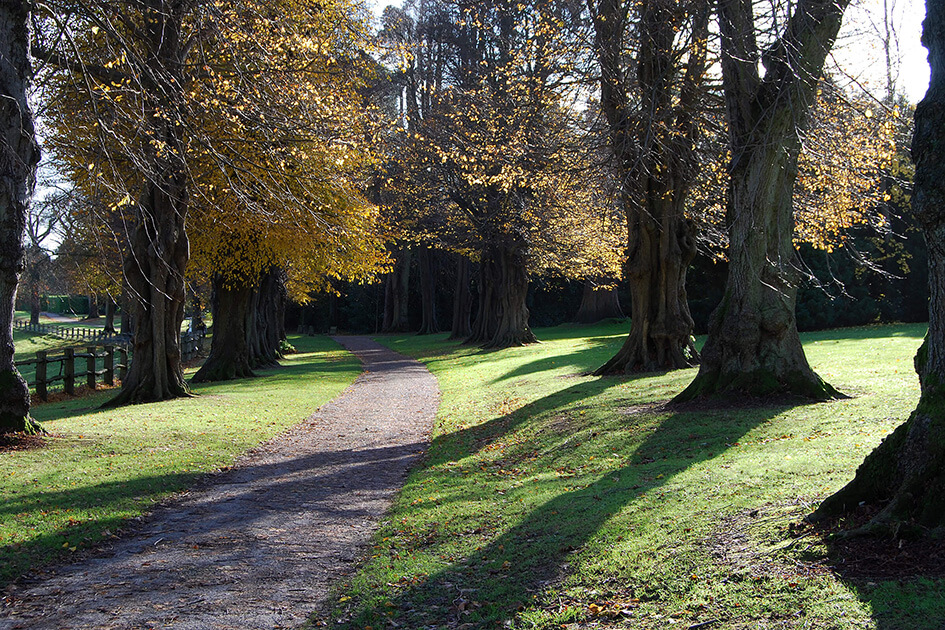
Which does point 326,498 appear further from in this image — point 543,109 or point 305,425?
point 543,109

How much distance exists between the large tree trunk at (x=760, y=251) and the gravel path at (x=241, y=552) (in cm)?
532

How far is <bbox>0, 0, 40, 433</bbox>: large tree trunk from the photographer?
10141mm

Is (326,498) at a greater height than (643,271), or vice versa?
(643,271)

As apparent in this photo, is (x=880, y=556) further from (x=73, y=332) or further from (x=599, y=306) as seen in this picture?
(x=73, y=332)

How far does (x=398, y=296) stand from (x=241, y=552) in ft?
170

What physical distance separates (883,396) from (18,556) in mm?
11020

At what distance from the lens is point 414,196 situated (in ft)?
111

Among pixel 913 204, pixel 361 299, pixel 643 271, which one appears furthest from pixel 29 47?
pixel 361 299

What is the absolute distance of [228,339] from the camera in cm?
2448

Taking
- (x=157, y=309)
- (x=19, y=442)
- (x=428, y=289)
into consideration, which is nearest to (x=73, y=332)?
(x=428, y=289)

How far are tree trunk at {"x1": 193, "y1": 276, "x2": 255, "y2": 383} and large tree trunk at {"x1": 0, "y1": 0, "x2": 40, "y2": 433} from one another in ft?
43.7

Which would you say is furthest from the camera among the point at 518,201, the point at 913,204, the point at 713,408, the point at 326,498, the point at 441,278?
the point at 441,278

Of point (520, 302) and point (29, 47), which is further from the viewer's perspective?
point (520, 302)

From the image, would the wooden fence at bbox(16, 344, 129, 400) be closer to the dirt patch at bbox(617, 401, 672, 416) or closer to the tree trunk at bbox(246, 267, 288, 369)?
the tree trunk at bbox(246, 267, 288, 369)
